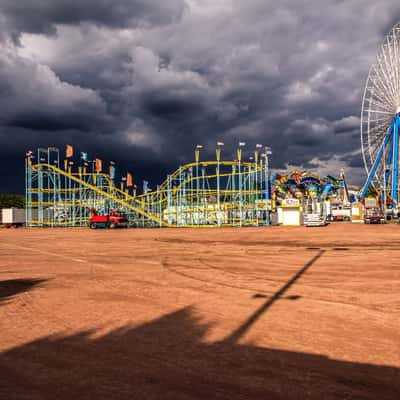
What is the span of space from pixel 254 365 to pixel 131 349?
1.65 metres

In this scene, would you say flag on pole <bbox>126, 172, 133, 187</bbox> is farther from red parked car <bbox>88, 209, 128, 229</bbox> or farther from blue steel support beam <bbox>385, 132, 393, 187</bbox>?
blue steel support beam <bbox>385, 132, 393, 187</bbox>

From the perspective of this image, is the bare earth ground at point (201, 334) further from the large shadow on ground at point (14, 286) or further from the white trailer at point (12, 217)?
the white trailer at point (12, 217)

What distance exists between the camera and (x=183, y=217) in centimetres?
4762

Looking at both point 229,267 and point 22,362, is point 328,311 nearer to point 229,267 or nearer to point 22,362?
point 22,362

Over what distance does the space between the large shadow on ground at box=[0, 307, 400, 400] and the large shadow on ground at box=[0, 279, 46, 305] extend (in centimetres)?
368

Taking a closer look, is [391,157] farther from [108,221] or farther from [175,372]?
[175,372]

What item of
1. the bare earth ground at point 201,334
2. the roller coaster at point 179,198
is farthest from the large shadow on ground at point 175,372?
the roller coaster at point 179,198

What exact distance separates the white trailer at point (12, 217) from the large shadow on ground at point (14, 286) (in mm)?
46335

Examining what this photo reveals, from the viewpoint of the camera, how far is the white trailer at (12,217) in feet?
173

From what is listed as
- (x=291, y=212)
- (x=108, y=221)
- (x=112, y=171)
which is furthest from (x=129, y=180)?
(x=291, y=212)

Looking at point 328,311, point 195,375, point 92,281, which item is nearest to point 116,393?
point 195,375

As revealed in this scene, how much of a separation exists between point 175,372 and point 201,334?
4.88ft

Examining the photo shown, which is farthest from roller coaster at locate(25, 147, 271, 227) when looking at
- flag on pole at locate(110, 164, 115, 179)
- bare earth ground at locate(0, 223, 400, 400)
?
bare earth ground at locate(0, 223, 400, 400)

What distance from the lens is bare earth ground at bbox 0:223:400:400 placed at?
4129 millimetres
